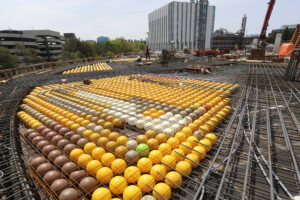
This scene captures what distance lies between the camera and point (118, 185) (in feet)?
21.4

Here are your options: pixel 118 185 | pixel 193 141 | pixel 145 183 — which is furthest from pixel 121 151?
pixel 193 141

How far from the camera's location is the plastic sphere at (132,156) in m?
8.10

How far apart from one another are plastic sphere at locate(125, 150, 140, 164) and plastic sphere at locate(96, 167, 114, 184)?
45.7 inches

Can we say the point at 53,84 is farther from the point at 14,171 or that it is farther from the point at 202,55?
the point at 202,55

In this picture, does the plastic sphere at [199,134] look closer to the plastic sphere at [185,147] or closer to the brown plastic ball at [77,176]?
the plastic sphere at [185,147]

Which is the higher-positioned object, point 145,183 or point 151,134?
point 151,134

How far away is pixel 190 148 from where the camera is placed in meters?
8.52

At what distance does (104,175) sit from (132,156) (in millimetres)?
1666

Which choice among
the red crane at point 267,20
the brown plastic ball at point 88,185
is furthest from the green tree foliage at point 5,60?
the red crane at point 267,20

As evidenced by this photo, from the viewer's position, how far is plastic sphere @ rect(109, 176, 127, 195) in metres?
6.50

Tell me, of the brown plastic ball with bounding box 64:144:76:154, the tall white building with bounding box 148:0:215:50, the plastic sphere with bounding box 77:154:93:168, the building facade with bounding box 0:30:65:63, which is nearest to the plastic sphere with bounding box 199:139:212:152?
the plastic sphere with bounding box 77:154:93:168

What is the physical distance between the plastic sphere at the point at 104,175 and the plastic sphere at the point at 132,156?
1160mm

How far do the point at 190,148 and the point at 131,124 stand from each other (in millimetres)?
5273

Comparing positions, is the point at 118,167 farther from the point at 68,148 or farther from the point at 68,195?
the point at 68,148
